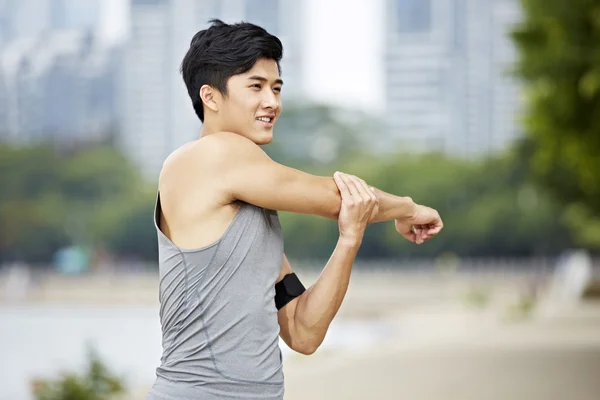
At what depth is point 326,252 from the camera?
44.6 metres

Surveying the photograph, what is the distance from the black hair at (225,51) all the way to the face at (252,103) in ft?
0.05

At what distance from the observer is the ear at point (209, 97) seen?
2008mm

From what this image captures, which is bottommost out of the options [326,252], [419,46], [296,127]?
[326,252]

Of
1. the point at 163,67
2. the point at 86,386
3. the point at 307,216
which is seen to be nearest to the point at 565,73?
the point at 86,386

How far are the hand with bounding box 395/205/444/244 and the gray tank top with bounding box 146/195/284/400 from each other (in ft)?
1.43

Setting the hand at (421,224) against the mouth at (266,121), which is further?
the hand at (421,224)

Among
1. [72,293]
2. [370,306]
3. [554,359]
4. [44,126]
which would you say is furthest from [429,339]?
[44,126]

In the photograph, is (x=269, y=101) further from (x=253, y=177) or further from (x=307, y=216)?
(x=307, y=216)

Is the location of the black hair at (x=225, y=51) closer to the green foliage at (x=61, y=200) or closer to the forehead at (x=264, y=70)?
the forehead at (x=264, y=70)

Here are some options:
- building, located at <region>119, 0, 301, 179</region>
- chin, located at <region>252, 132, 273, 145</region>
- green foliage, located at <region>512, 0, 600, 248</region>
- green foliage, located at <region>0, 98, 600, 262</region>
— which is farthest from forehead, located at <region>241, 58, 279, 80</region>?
building, located at <region>119, 0, 301, 179</region>

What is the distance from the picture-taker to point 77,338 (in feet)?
94.3

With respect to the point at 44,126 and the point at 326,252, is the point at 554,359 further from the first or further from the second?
the point at 44,126

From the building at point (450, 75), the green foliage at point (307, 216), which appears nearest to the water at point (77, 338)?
the green foliage at point (307, 216)

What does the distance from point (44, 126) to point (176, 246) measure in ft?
190
